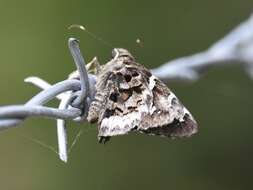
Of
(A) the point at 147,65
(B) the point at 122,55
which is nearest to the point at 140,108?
(B) the point at 122,55

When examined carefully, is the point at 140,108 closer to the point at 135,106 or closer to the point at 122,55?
the point at 135,106

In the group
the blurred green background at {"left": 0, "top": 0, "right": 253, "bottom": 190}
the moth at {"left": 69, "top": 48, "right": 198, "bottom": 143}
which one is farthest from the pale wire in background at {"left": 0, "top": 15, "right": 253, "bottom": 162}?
the blurred green background at {"left": 0, "top": 0, "right": 253, "bottom": 190}

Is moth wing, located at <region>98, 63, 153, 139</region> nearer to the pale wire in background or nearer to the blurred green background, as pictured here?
the pale wire in background

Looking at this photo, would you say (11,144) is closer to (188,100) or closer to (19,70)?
(19,70)

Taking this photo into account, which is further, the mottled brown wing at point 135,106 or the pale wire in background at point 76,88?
the mottled brown wing at point 135,106

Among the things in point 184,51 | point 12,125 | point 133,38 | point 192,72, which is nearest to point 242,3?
point 184,51

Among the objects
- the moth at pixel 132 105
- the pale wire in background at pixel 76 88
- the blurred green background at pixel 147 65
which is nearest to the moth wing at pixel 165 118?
the moth at pixel 132 105

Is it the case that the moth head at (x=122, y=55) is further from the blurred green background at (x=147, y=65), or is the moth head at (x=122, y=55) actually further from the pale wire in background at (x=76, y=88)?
the blurred green background at (x=147, y=65)
